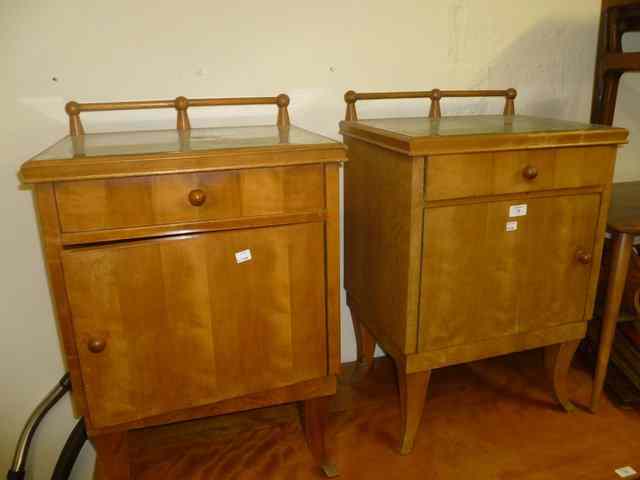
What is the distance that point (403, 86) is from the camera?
5.43ft

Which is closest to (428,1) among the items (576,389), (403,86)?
(403,86)

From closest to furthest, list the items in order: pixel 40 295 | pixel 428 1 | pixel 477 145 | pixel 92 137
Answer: pixel 477 145, pixel 92 137, pixel 40 295, pixel 428 1

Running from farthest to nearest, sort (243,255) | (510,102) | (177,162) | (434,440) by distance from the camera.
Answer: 1. (510,102)
2. (434,440)
3. (243,255)
4. (177,162)

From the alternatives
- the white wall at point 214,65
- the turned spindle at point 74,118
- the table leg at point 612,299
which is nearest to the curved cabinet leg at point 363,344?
the white wall at point 214,65

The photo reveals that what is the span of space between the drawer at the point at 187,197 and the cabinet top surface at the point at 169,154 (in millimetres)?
23

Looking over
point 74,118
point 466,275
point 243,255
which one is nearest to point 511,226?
point 466,275

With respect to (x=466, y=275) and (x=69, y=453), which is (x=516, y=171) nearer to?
(x=466, y=275)

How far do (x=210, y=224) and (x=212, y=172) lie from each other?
106 mm

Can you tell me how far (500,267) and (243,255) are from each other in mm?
645

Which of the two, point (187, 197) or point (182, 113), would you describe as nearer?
point (187, 197)

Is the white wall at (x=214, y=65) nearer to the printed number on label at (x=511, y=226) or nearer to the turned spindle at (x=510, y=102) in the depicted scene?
the turned spindle at (x=510, y=102)

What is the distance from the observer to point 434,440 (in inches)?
57.1

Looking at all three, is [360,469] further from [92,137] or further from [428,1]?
[428,1]

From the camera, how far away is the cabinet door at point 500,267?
1242 millimetres
